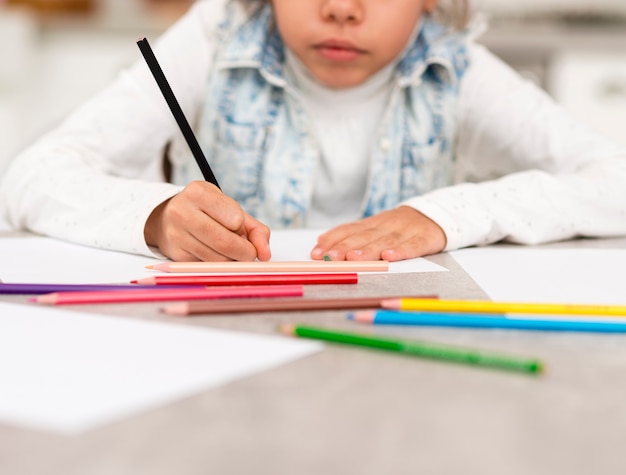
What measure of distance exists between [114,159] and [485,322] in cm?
65

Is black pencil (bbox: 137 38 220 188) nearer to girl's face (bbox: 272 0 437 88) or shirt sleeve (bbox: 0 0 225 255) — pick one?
shirt sleeve (bbox: 0 0 225 255)

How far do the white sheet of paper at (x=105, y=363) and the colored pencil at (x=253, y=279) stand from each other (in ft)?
0.25

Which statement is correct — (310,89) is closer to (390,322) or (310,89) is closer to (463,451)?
(390,322)

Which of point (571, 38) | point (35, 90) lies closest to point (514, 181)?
point (571, 38)

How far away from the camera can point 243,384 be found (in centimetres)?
31

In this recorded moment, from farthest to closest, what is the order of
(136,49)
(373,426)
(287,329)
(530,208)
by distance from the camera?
(136,49), (530,208), (287,329), (373,426)

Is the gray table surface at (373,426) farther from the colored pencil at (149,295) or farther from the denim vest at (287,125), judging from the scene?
the denim vest at (287,125)

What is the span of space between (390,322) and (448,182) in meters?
0.75

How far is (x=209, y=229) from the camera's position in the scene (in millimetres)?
603

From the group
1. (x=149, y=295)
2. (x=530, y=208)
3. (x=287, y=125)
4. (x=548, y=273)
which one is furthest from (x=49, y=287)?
(x=287, y=125)

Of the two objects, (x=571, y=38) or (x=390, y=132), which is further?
(x=571, y=38)

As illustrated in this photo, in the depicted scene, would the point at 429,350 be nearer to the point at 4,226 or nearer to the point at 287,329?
the point at 287,329

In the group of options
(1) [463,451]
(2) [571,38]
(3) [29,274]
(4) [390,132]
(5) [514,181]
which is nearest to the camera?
(1) [463,451]

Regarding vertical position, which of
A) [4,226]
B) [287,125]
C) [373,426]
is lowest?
[373,426]
